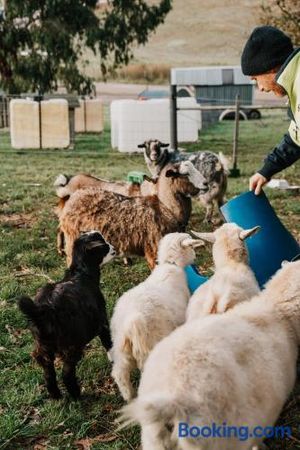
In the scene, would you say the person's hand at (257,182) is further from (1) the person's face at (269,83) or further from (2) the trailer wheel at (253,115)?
(2) the trailer wheel at (253,115)

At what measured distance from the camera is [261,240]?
463 centimetres

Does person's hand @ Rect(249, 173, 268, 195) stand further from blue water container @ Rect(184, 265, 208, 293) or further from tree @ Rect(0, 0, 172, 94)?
tree @ Rect(0, 0, 172, 94)

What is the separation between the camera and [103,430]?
3.57m

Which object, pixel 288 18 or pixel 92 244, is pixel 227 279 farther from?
pixel 288 18

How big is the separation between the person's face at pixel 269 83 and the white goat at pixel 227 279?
0.99 meters

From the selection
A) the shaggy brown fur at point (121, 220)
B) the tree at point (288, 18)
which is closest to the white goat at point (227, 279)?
the shaggy brown fur at point (121, 220)

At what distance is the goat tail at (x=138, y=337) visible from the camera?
3475 millimetres

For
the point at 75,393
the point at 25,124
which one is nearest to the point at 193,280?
the point at 75,393

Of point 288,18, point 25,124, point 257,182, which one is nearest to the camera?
point 257,182

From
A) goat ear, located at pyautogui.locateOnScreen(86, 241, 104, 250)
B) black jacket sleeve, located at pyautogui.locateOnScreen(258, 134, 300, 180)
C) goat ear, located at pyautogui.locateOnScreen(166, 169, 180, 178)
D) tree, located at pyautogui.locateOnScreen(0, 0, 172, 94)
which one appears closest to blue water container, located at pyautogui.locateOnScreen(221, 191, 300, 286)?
black jacket sleeve, located at pyautogui.locateOnScreen(258, 134, 300, 180)

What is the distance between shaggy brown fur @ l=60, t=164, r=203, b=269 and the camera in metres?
5.95

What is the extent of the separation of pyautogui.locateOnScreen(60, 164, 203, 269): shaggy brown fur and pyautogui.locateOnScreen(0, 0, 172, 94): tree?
18466 millimetres

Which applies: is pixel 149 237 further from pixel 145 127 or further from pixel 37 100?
pixel 37 100

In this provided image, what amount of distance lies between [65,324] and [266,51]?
220 cm
